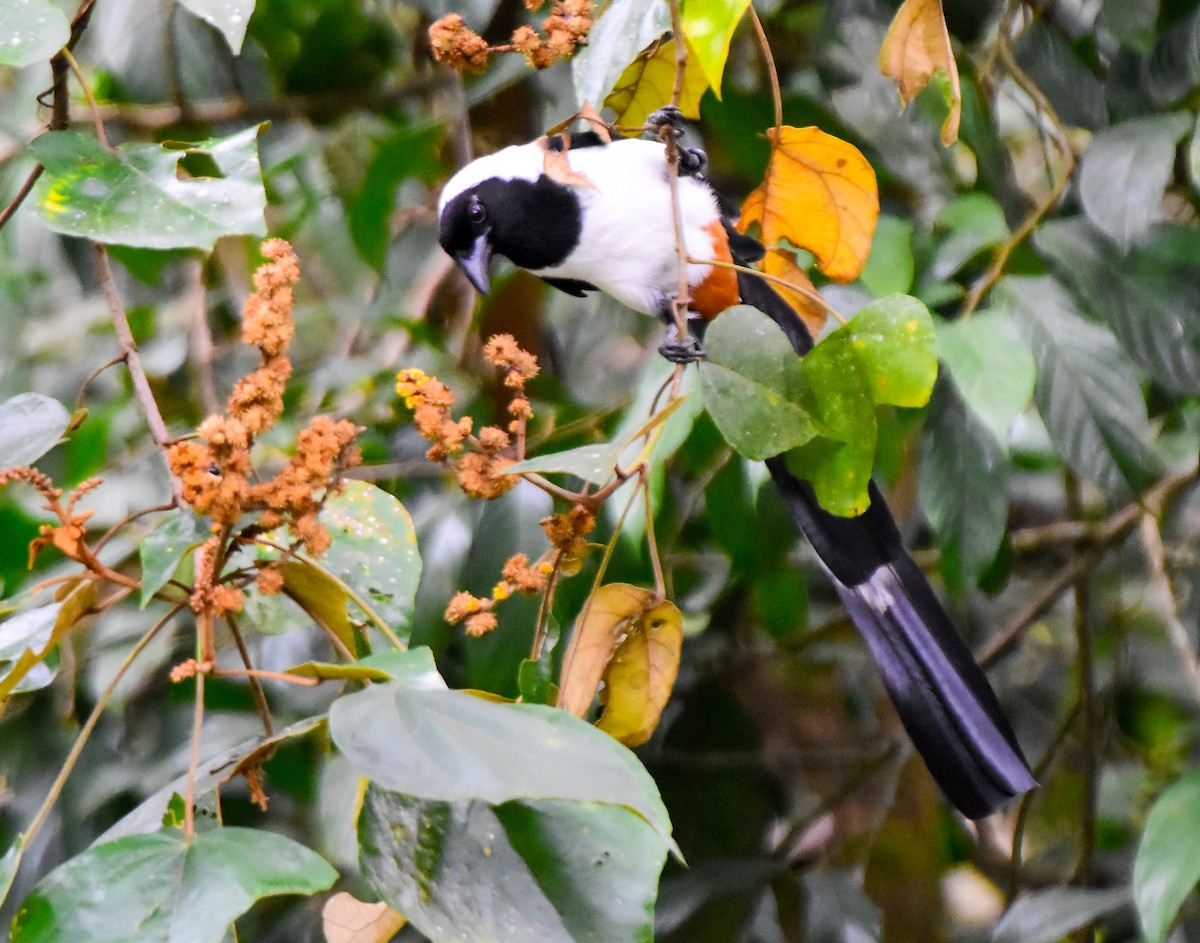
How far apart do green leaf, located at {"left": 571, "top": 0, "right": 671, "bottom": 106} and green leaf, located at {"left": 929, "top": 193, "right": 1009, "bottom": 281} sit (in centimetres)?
42

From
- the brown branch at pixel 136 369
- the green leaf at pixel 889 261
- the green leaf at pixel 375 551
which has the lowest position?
the green leaf at pixel 375 551

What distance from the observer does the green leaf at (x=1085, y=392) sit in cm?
117

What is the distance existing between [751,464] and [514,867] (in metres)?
0.60

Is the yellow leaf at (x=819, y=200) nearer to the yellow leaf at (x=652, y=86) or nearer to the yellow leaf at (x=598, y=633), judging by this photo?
the yellow leaf at (x=652, y=86)

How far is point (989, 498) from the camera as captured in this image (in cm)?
125

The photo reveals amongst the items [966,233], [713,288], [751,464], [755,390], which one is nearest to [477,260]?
[713,288]

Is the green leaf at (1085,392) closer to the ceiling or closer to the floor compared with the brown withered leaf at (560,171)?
closer to the floor

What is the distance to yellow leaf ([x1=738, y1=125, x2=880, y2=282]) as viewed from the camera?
941 mm

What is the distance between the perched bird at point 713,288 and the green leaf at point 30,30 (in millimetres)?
524

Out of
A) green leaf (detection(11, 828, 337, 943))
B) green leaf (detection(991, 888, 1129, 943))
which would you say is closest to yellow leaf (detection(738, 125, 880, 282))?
green leaf (detection(11, 828, 337, 943))

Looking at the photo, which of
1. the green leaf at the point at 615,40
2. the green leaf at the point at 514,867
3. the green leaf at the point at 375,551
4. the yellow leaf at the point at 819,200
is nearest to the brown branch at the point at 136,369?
the green leaf at the point at 375,551

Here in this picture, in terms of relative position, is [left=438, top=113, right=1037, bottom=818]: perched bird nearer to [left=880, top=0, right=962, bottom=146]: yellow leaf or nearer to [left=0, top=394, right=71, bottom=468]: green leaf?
[left=880, top=0, right=962, bottom=146]: yellow leaf

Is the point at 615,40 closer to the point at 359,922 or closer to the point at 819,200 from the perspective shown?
the point at 819,200

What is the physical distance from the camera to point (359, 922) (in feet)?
2.60
